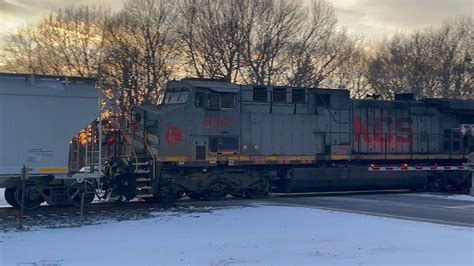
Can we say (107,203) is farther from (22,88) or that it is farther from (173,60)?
(173,60)

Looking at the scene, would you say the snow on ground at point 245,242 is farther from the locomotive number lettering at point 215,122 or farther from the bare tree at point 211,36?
the bare tree at point 211,36

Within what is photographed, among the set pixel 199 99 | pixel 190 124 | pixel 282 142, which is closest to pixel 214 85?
pixel 199 99

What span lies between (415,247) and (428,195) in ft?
40.0

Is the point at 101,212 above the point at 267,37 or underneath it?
underneath

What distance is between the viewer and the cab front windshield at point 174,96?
1911cm

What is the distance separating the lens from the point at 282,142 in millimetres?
20719

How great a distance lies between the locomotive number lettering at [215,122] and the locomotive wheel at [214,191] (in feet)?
6.25

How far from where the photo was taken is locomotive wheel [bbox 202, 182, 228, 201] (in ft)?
63.1

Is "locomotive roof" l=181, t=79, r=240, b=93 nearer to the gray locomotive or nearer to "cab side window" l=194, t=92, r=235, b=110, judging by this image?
the gray locomotive

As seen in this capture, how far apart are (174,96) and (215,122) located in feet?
5.38

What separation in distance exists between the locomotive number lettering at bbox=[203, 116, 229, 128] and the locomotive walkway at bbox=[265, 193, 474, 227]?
295 cm

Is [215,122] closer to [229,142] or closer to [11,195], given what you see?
[229,142]

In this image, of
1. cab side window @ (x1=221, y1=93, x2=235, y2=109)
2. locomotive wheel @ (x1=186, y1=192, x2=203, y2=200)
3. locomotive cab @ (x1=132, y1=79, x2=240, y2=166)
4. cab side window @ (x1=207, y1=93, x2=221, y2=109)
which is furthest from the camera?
locomotive wheel @ (x1=186, y1=192, x2=203, y2=200)

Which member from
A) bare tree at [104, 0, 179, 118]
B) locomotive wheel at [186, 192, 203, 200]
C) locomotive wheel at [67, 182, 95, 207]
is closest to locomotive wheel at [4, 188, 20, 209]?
locomotive wheel at [67, 182, 95, 207]
